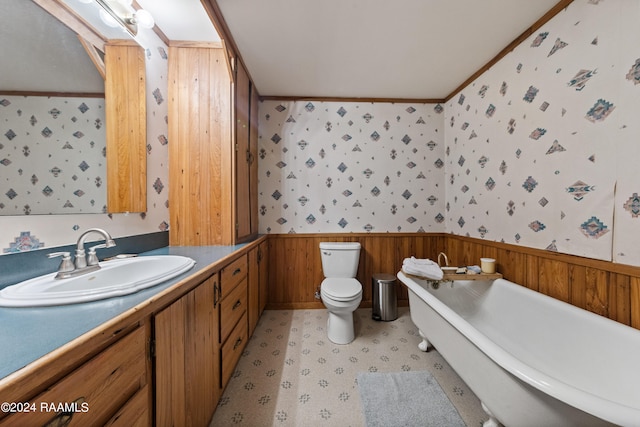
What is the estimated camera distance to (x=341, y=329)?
182 centimetres

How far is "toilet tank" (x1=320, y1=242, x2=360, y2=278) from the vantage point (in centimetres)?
226

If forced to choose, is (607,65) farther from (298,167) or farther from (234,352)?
(234,352)

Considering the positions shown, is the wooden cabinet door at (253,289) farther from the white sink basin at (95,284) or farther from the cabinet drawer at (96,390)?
the cabinet drawer at (96,390)

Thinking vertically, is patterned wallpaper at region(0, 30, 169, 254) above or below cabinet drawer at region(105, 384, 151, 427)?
above

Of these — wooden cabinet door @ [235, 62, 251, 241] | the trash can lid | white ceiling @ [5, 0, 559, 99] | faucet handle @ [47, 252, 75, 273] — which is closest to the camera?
faucet handle @ [47, 252, 75, 273]

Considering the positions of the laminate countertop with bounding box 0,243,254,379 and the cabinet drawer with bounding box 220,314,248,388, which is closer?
the laminate countertop with bounding box 0,243,254,379

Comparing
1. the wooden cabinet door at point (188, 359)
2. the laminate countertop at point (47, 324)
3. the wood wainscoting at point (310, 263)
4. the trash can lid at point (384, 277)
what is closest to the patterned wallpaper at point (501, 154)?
the wood wainscoting at point (310, 263)

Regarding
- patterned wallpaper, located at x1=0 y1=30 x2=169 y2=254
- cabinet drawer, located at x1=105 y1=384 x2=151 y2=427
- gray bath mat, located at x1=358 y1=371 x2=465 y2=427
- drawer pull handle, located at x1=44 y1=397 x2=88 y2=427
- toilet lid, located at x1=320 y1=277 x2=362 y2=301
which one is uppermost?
patterned wallpaper, located at x1=0 y1=30 x2=169 y2=254

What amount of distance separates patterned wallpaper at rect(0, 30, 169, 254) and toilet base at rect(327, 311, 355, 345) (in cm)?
152

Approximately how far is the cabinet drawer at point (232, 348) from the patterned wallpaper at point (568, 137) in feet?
6.84

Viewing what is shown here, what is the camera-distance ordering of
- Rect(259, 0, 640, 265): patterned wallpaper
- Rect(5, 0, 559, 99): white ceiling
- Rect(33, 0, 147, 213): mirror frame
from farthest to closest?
Rect(5, 0, 559, 99): white ceiling
Rect(33, 0, 147, 213): mirror frame
Rect(259, 0, 640, 265): patterned wallpaper

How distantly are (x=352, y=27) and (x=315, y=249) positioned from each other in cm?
194

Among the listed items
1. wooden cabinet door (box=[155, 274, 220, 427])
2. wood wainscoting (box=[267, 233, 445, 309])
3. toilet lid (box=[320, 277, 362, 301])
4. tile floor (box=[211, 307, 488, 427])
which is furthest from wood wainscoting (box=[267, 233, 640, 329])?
wooden cabinet door (box=[155, 274, 220, 427])

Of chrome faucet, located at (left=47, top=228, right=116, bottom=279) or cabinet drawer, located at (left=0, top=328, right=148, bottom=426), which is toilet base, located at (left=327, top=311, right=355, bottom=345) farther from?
chrome faucet, located at (left=47, top=228, right=116, bottom=279)
